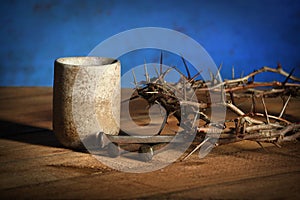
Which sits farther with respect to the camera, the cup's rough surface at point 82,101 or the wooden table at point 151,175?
the cup's rough surface at point 82,101

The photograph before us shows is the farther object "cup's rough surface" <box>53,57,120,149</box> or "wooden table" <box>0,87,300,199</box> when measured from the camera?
"cup's rough surface" <box>53,57,120,149</box>

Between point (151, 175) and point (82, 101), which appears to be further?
point (82, 101)

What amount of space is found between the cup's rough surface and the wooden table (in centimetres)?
6

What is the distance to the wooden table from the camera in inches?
47.6

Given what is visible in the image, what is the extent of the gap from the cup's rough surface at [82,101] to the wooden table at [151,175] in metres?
0.06

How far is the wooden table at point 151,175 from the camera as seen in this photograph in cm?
121

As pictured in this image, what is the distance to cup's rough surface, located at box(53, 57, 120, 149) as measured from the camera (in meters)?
1.52

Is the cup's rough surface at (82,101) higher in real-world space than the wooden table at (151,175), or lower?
higher

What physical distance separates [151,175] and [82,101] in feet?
1.04

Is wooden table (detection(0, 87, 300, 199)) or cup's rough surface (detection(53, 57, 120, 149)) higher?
cup's rough surface (detection(53, 57, 120, 149))

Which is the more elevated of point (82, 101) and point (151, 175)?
point (82, 101)

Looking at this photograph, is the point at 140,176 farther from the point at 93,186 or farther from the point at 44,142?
the point at 44,142

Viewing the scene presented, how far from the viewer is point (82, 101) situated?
1524 mm

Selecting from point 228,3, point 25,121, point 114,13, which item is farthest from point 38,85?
point 228,3
